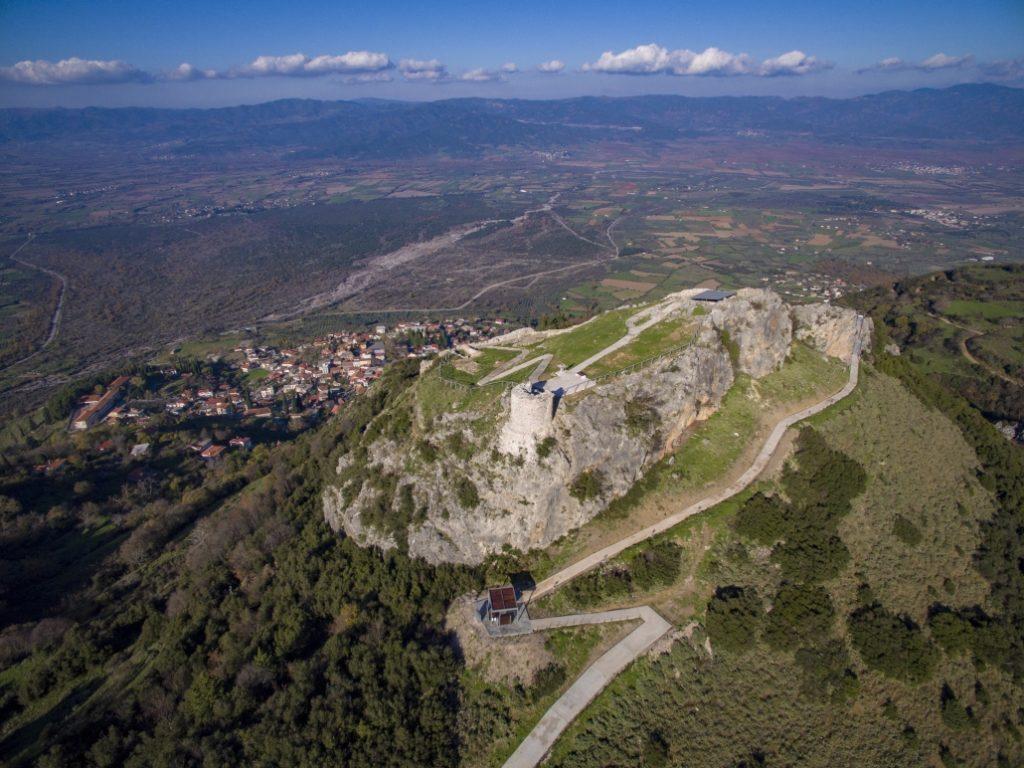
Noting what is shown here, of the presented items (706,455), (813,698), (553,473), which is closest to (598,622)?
(553,473)

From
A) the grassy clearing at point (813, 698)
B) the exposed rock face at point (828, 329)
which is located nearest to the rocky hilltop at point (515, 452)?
the grassy clearing at point (813, 698)

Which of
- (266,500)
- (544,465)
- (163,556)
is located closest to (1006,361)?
(544,465)

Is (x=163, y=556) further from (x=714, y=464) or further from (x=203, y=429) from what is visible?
(x=714, y=464)

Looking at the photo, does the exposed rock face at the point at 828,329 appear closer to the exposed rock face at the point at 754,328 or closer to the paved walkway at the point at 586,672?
the exposed rock face at the point at 754,328

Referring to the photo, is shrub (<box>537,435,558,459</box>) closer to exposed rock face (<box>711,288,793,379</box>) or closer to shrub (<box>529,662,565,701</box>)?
shrub (<box>529,662,565,701</box>)

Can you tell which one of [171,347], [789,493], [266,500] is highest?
[789,493]

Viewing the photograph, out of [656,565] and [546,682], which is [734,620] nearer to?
[656,565]

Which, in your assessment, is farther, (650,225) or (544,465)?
(650,225)

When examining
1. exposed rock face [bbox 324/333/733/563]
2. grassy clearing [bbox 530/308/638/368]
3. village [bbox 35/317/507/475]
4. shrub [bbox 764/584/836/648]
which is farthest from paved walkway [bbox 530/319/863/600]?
village [bbox 35/317/507/475]

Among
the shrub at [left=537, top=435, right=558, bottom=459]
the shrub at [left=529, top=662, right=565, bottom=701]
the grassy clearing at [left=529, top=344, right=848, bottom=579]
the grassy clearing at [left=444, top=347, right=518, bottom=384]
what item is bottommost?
the shrub at [left=529, top=662, right=565, bottom=701]
